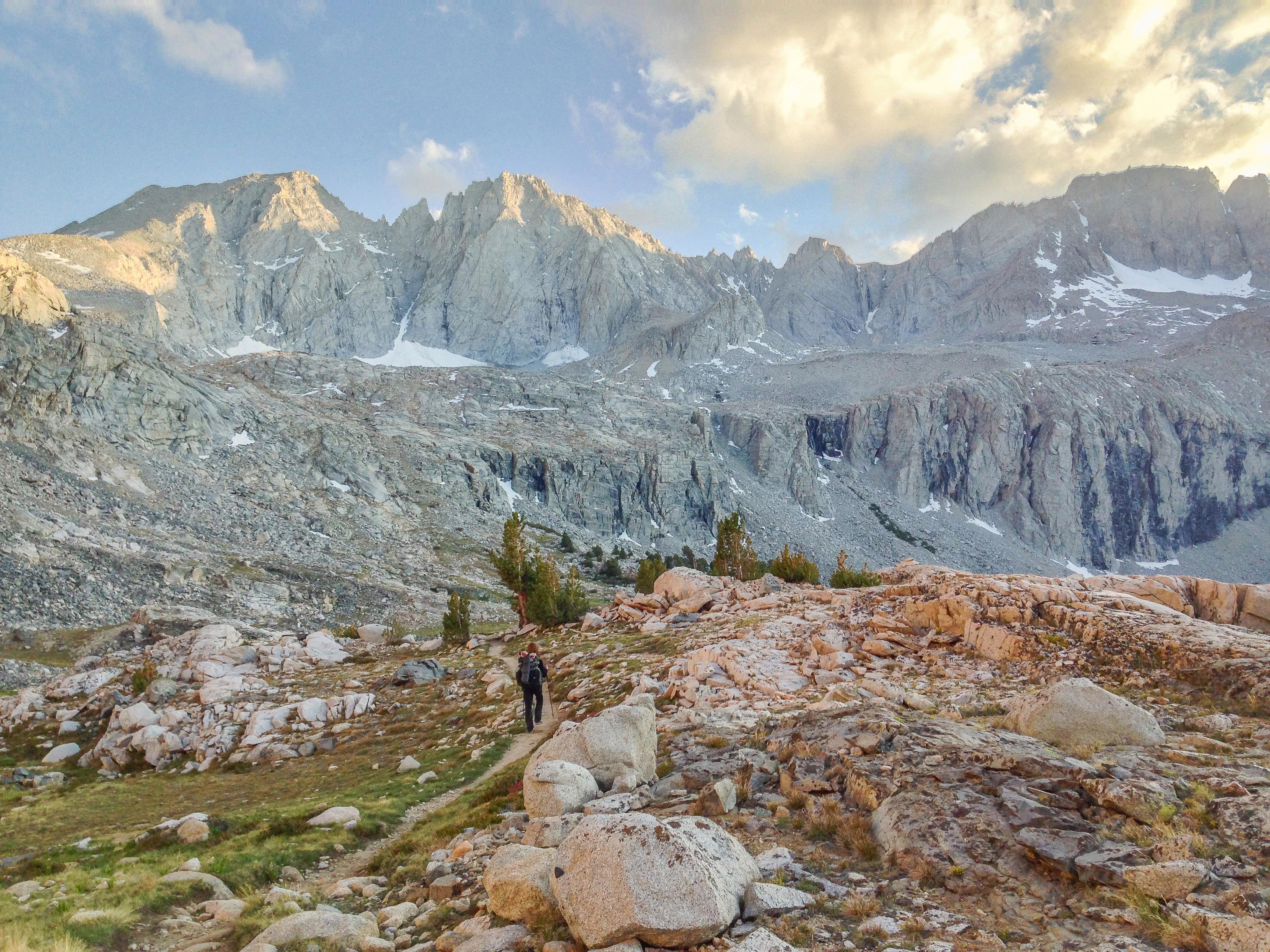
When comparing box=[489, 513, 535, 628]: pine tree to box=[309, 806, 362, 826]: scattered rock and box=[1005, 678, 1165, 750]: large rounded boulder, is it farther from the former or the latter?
box=[1005, 678, 1165, 750]: large rounded boulder

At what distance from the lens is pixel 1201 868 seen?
273 inches

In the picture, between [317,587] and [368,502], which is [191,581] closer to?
[317,587]

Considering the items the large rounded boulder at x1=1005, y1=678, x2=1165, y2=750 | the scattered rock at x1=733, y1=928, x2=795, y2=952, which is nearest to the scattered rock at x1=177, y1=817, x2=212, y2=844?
the scattered rock at x1=733, y1=928, x2=795, y2=952

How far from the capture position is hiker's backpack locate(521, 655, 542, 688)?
21.2m

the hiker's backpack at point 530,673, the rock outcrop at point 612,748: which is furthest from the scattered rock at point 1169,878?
the hiker's backpack at point 530,673

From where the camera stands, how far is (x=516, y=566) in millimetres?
45344

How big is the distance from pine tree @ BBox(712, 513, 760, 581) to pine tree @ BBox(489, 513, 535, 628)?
24.9 meters

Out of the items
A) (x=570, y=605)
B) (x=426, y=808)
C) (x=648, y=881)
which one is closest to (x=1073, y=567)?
(x=570, y=605)

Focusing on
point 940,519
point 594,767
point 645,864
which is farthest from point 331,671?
point 940,519

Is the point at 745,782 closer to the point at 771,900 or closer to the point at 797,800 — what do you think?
the point at 797,800

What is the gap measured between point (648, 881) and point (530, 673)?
1475 cm

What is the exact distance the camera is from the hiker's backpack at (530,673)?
2117cm

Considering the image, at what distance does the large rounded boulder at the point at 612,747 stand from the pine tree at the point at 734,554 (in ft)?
165

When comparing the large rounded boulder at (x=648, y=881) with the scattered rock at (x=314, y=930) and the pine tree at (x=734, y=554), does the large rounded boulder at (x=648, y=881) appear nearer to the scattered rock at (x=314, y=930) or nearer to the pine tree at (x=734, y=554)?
the scattered rock at (x=314, y=930)
